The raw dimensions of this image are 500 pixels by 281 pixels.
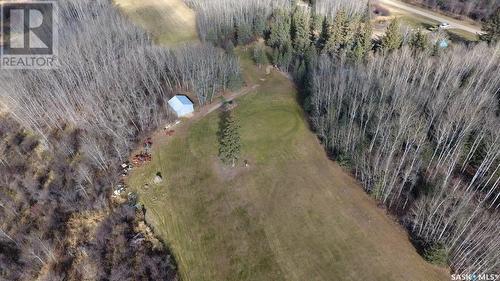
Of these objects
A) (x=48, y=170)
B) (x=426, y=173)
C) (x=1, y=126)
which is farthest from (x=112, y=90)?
(x=426, y=173)

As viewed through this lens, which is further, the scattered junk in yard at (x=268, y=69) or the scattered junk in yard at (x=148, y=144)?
the scattered junk in yard at (x=268, y=69)

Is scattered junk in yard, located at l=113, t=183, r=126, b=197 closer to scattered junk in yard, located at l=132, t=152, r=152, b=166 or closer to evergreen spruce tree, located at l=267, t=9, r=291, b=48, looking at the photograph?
scattered junk in yard, located at l=132, t=152, r=152, b=166

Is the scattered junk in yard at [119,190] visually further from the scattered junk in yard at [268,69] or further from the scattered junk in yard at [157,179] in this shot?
the scattered junk in yard at [268,69]

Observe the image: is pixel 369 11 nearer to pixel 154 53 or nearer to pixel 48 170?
pixel 154 53

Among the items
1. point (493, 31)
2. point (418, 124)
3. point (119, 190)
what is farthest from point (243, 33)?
point (493, 31)

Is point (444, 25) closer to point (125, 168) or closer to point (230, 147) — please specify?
point (230, 147)

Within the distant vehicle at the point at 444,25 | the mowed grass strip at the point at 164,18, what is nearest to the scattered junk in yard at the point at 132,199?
the mowed grass strip at the point at 164,18
